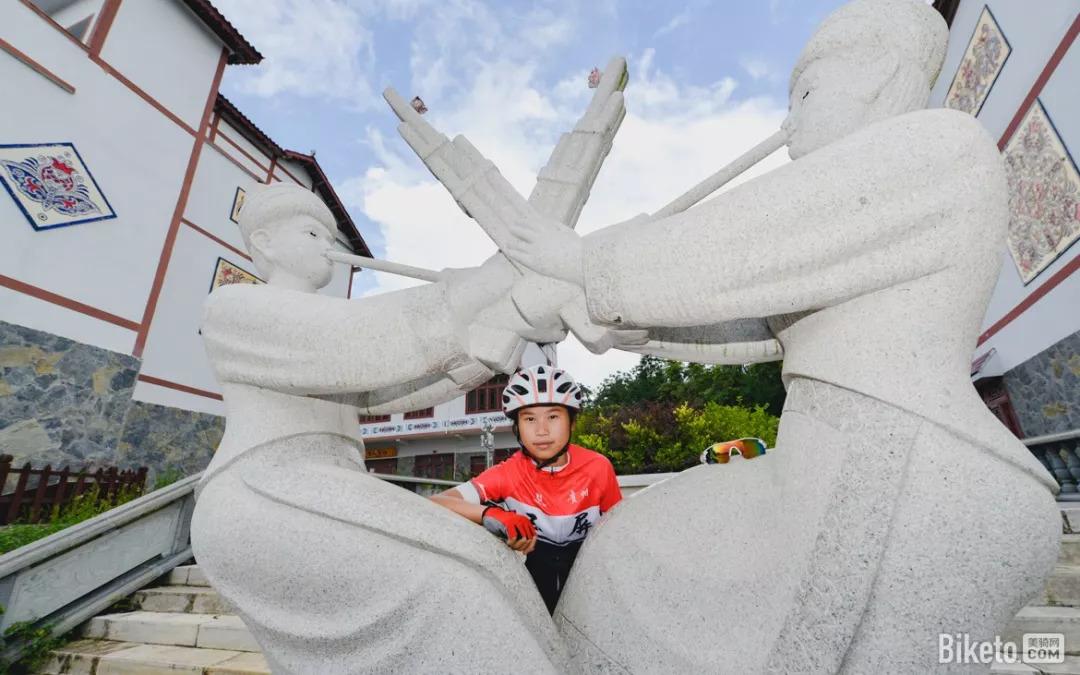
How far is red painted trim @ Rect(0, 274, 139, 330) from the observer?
6164mm

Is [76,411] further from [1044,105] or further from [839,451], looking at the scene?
Result: [1044,105]

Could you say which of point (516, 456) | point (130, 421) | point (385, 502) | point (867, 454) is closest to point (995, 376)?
point (516, 456)

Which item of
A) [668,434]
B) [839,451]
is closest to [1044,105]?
[668,434]

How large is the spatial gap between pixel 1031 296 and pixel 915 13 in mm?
7247

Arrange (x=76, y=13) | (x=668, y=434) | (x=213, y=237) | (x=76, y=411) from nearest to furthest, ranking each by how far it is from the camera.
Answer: (x=668, y=434) → (x=76, y=411) → (x=76, y=13) → (x=213, y=237)

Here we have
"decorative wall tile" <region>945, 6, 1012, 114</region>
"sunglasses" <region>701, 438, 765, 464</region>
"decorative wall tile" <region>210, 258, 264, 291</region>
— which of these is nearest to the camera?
"sunglasses" <region>701, 438, 765, 464</region>

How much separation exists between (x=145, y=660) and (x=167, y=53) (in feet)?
31.0

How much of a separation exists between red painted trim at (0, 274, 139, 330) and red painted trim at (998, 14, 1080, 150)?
11763mm

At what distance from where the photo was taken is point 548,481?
2.10m

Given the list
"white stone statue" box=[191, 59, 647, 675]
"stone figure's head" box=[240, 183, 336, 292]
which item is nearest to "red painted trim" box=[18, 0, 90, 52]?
"stone figure's head" box=[240, 183, 336, 292]

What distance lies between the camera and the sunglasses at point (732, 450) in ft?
4.81

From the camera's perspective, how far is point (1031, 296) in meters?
6.34

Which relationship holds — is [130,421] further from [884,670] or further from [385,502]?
[884,670]

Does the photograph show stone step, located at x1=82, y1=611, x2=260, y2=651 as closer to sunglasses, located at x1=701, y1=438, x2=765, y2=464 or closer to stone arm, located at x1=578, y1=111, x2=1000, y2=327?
sunglasses, located at x1=701, y1=438, x2=765, y2=464
